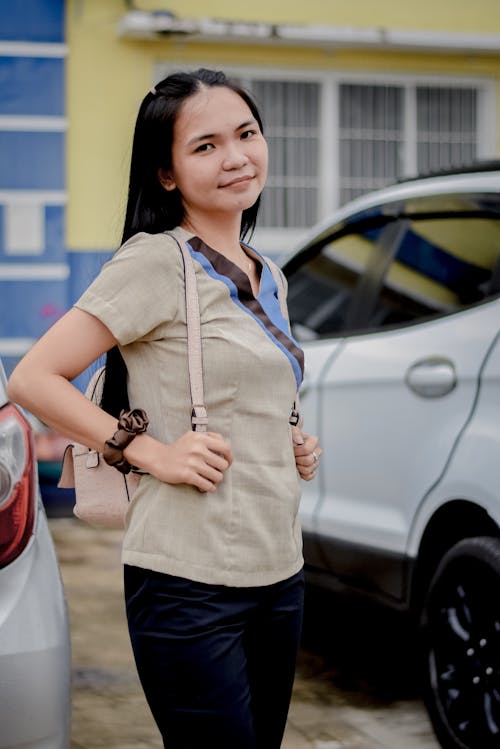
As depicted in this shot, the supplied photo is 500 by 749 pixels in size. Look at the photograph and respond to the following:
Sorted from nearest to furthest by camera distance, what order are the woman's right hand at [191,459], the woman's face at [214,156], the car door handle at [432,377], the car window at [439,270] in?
the woman's right hand at [191,459] < the woman's face at [214,156] < the car door handle at [432,377] < the car window at [439,270]

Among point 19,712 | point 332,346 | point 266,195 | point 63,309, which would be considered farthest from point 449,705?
point 266,195

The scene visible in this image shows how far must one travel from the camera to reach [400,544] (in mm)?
4078

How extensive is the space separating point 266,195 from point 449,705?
7957 millimetres

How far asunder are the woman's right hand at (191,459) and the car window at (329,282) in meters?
2.69

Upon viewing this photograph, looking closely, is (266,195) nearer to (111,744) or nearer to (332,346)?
(332,346)

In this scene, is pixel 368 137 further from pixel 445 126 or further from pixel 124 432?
pixel 124 432

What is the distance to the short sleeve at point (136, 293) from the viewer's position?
202 centimetres

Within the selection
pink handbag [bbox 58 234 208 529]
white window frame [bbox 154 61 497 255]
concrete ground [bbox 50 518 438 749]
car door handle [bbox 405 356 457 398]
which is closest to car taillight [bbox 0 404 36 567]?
pink handbag [bbox 58 234 208 529]

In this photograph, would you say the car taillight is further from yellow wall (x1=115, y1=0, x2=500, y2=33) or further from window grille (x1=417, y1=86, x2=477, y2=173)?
window grille (x1=417, y1=86, x2=477, y2=173)

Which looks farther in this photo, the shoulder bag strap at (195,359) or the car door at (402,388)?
the car door at (402,388)

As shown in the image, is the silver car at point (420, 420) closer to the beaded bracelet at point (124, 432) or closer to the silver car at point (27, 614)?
the silver car at point (27, 614)

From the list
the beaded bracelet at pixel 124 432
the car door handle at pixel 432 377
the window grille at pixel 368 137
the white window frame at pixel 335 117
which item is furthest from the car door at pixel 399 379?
the window grille at pixel 368 137

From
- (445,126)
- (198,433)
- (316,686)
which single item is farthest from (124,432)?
(445,126)

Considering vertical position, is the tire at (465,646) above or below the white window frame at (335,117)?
below
